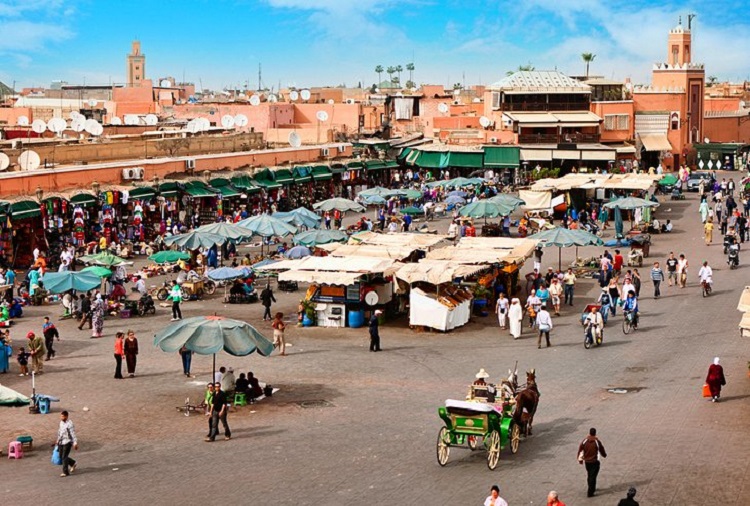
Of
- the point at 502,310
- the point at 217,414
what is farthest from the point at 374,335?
the point at 217,414

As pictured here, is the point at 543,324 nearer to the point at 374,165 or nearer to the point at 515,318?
the point at 515,318

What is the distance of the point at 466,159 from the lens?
197 feet

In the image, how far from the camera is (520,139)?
205ft

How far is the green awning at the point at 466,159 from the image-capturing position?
5994cm

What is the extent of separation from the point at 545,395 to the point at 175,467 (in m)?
6.85

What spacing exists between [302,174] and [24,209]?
1846 cm

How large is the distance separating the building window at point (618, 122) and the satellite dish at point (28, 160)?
3719 centimetres

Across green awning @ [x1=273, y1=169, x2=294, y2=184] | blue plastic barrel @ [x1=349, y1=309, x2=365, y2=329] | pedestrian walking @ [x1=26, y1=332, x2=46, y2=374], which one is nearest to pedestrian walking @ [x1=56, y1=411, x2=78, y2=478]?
pedestrian walking @ [x1=26, y1=332, x2=46, y2=374]

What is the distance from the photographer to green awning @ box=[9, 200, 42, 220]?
111ft

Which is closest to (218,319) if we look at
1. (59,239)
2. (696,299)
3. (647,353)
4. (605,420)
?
(605,420)

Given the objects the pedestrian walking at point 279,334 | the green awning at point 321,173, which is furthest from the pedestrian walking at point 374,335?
the green awning at point 321,173

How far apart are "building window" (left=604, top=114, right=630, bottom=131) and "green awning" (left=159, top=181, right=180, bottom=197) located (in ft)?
105

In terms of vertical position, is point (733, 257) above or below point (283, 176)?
below

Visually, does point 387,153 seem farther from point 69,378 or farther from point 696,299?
point 69,378
